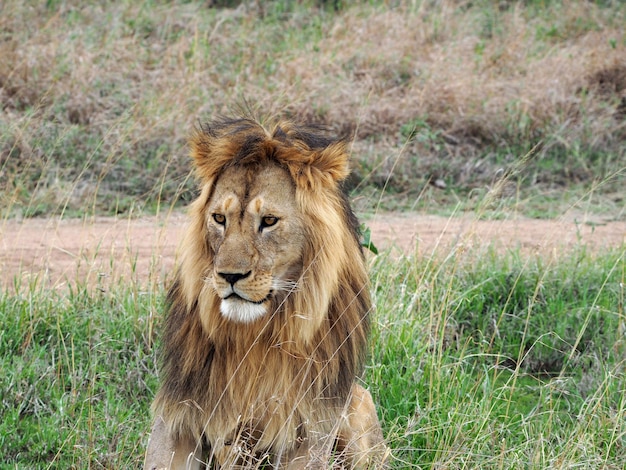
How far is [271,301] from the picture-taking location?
2967mm

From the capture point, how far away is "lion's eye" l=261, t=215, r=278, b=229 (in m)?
2.92

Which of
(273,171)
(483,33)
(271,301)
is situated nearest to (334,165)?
(273,171)

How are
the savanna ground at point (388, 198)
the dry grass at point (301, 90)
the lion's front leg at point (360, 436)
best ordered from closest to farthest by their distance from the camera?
the lion's front leg at point (360, 436)
the savanna ground at point (388, 198)
the dry grass at point (301, 90)

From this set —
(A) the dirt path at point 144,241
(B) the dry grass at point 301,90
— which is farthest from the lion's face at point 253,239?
(B) the dry grass at point 301,90

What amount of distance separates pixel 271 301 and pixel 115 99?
5718 mm

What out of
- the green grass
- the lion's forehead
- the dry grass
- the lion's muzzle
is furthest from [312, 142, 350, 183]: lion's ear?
the dry grass

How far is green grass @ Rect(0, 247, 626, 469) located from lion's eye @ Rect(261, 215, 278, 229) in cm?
98

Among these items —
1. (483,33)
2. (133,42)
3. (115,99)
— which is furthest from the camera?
(483,33)

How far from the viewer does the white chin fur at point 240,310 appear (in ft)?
9.36

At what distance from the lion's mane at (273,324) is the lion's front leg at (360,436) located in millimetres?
83

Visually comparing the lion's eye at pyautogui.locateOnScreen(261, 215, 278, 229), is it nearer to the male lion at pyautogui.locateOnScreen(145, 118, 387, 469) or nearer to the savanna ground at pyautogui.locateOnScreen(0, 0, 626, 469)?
the male lion at pyautogui.locateOnScreen(145, 118, 387, 469)

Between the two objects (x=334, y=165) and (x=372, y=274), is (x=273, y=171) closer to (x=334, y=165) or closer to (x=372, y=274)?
(x=334, y=165)

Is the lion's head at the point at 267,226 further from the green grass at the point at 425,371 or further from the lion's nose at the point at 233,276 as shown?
the green grass at the point at 425,371

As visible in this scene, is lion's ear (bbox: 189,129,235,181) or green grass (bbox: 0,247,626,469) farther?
green grass (bbox: 0,247,626,469)
